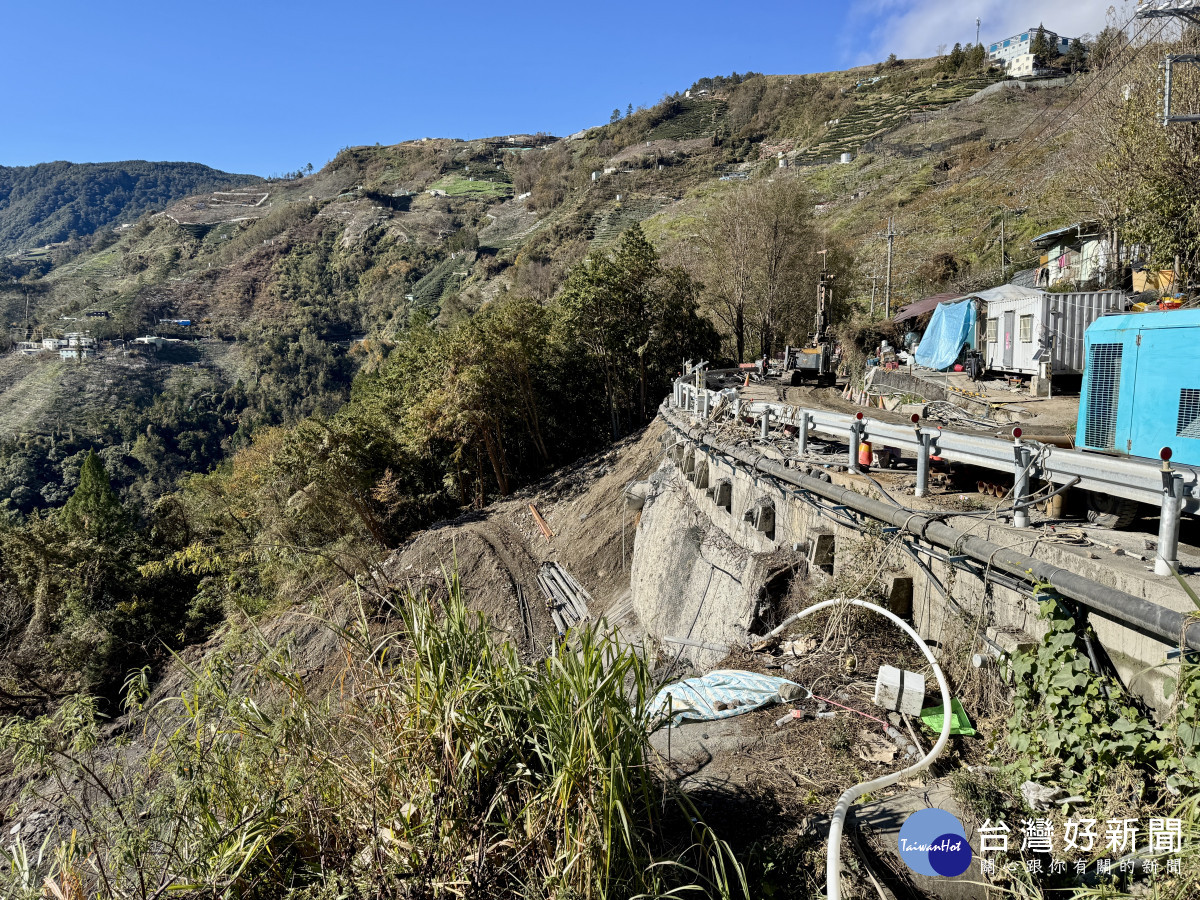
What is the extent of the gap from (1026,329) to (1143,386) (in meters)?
10.8

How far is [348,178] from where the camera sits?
655ft

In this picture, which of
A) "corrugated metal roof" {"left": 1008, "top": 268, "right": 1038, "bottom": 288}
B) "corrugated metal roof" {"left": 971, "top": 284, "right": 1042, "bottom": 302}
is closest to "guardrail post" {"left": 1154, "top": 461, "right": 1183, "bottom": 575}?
"corrugated metal roof" {"left": 971, "top": 284, "right": 1042, "bottom": 302}

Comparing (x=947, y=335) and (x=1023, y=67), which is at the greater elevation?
(x=1023, y=67)

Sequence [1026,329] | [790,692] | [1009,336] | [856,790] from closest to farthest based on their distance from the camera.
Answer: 1. [856,790]
2. [790,692]
3. [1026,329]
4. [1009,336]

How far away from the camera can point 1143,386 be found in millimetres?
5637

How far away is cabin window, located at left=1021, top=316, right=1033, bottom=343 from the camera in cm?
1464

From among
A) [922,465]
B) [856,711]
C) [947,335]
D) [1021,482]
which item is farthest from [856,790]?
[947,335]

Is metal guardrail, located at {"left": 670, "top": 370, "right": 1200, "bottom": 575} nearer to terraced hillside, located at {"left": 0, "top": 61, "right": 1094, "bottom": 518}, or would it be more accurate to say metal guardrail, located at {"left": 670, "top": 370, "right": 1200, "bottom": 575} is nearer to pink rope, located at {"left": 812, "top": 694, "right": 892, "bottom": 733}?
pink rope, located at {"left": 812, "top": 694, "right": 892, "bottom": 733}

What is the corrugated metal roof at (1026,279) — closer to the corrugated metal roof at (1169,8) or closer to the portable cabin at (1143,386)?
the corrugated metal roof at (1169,8)

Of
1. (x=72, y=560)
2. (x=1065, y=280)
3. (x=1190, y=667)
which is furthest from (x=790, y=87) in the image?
(x=1190, y=667)

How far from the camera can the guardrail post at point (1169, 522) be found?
3.52 metres

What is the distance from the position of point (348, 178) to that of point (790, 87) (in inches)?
5776

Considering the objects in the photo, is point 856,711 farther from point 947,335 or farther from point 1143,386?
point 947,335

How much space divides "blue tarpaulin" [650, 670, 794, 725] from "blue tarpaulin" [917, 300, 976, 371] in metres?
16.0
